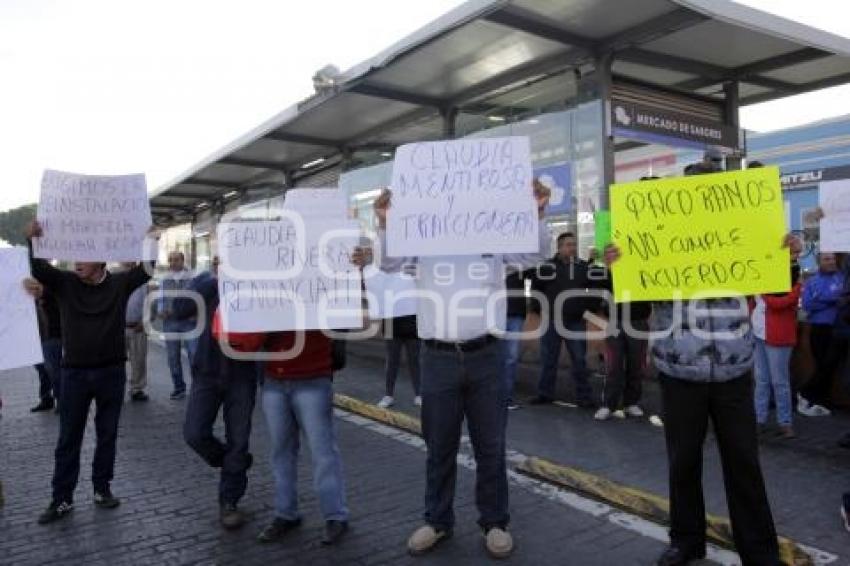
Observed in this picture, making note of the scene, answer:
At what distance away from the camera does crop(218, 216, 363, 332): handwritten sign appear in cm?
410

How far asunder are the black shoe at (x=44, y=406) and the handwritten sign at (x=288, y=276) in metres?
6.12

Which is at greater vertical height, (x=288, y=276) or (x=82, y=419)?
(x=288, y=276)

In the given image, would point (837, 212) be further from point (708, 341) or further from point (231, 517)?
point (231, 517)

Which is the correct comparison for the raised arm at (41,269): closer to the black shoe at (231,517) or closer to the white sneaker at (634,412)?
the black shoe at (231,517)

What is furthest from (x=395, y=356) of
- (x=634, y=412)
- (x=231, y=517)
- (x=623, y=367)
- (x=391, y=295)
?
(x=231, y=517)

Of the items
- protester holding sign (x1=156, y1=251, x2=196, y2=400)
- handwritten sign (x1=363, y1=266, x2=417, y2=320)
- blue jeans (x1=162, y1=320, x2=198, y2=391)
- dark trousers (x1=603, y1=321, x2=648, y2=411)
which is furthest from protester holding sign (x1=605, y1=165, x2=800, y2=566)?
blue jeans (x1=162, y1=320, x2=198, y2=391)

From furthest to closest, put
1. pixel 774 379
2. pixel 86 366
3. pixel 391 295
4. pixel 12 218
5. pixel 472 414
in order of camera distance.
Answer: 1. pixel 12 218
2. pixel 391 295
3. pixel 774 379
4. pixel 86 366
5. pixel 472 414

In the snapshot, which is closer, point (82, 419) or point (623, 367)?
point (82, 419)

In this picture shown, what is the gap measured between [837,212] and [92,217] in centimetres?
493

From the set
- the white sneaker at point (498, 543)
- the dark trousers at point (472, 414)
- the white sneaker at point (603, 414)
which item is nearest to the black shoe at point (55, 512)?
the dark trousers at point (472, 414)

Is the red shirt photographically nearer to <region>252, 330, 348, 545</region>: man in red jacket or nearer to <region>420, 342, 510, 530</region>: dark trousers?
<region>252, 330, 348, 545</region>: man in red jacket

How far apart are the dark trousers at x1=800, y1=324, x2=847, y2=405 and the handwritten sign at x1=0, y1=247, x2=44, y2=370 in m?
7.06

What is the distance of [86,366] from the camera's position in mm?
4926

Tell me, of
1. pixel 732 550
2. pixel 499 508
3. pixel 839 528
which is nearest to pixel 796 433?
pixel 839 528
